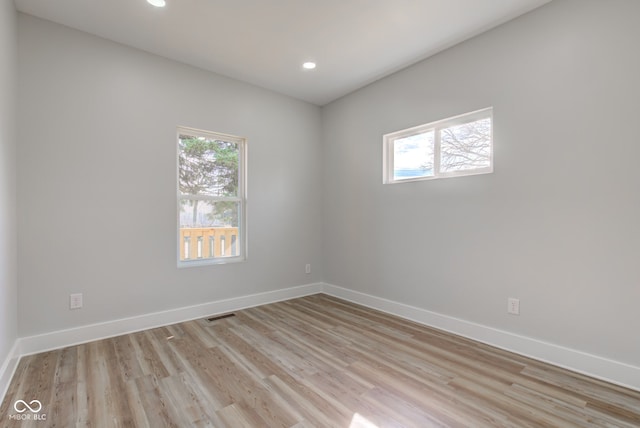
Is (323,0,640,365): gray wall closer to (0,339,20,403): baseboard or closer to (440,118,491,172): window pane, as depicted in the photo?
(440,118,491,172): window pane

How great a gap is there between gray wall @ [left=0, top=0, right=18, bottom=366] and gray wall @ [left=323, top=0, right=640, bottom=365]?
3335 mm

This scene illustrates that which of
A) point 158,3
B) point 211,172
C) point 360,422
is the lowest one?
point 360,422

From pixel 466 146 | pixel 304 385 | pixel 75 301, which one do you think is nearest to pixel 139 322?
pixel 75 301

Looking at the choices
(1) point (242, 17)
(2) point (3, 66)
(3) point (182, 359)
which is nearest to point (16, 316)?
(3) point (182, 359)

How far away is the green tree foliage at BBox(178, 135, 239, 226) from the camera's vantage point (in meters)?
3.39

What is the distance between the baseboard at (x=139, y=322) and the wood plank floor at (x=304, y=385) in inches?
3.8

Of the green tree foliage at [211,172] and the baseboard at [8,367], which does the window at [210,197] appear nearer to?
the green tree foliage at [211,172]

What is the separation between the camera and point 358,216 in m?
3.97

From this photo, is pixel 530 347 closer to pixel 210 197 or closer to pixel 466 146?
pixel 466 146

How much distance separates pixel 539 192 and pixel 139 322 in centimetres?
381

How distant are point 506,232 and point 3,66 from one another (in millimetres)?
3968

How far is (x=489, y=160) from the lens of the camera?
2.73 m

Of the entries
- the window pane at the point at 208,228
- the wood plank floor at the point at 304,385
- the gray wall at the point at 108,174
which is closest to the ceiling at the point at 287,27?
the gray wall at the point at 108,174

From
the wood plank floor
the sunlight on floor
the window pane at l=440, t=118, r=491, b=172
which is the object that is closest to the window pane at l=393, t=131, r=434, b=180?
the window pane at l=440, t=118, r=491, b=172
